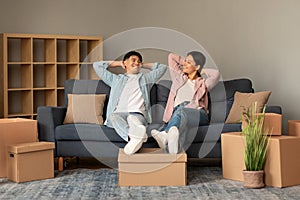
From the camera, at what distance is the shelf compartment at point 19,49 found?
22.3ft

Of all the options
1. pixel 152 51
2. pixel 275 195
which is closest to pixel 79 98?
pixel 152 51

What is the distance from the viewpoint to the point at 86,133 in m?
5.54

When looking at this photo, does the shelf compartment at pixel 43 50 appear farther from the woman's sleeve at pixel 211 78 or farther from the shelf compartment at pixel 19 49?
the woman's sleeve at pixel 211 78

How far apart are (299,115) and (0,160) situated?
10.0 ft

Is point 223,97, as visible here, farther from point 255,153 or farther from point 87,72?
point 87,72

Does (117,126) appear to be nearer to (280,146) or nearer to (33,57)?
(280,146)

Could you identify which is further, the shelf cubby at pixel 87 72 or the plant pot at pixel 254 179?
the shelf cubby at pixel 87 72

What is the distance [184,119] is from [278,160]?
35.8 inches

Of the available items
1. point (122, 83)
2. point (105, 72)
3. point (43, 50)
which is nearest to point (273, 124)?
point (122, 83)

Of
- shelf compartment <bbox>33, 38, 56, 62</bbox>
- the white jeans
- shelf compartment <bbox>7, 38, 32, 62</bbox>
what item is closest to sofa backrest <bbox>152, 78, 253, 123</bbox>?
the white jeans

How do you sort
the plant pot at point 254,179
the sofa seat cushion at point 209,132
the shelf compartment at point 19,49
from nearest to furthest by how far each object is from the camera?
the plant pot at point 254,179
the sofa seat cushion at point 209,132
the shelf compartment at point 19,49

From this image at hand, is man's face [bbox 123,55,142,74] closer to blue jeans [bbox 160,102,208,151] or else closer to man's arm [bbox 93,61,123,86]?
man's arm [bbox 93,61,123,86]

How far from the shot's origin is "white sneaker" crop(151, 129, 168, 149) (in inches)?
199

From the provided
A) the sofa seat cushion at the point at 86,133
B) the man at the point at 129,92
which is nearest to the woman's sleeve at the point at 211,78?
the man at the point at 129,92
